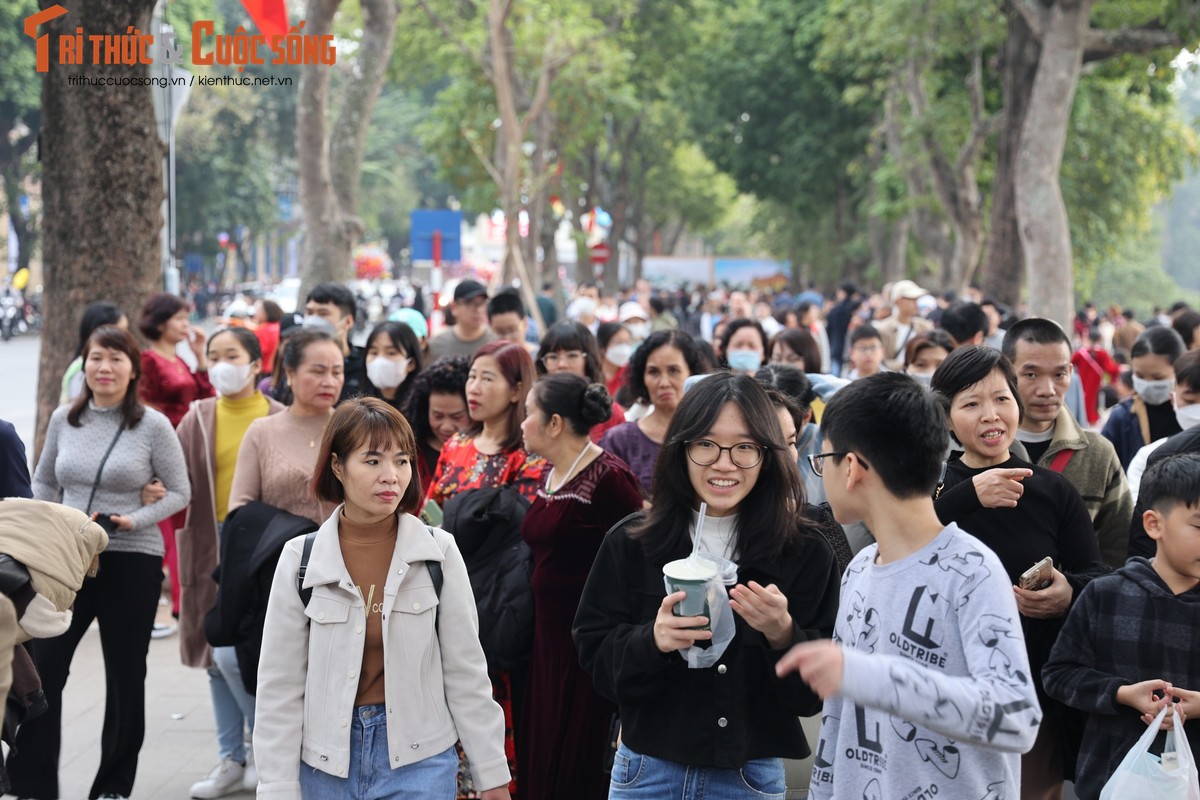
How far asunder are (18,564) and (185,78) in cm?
805

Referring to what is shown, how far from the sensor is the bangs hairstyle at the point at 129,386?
578cm

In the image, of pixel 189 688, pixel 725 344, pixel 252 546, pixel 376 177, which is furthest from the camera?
pixel 376 177

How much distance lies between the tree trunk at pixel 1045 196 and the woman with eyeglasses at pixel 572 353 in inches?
370

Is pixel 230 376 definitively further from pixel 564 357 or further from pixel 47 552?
pixel 47 552

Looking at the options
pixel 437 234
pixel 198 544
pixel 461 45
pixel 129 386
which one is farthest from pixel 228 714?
pixel 437 234

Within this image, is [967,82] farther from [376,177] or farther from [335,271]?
[376,177]

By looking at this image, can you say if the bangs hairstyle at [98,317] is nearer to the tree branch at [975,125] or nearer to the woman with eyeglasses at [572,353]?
the woman with eyeglasses at [572,353]

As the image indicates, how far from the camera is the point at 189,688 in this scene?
24.7 feet

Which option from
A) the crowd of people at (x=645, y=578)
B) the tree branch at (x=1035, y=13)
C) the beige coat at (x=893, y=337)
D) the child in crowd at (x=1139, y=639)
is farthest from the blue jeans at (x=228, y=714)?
the tree branch at (x=1035, y=13)

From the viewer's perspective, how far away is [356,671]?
355cm

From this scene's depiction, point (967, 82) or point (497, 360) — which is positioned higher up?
point (967, 82)

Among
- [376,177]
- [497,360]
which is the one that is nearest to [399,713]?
[497,360]

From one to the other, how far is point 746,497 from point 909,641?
2.57ft

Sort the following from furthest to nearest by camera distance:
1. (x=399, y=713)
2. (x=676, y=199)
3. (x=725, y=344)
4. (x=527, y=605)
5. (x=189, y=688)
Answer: (x=676, y=199) → (x=725, y=344) → (x=189, y=688) → (x=527, y=605) → (x=399, y=713)
